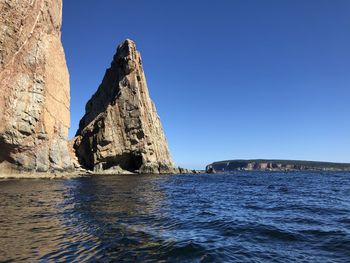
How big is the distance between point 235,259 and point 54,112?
186 feet

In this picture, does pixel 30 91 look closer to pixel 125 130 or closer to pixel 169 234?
pixel 125 130

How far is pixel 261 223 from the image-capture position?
1645 cm

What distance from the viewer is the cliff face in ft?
165

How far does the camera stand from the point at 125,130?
3420 inches

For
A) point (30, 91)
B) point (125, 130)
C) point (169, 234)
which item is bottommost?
point (169, 234)

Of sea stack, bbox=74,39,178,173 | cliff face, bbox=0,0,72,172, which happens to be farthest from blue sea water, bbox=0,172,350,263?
sea stack, bbox=74,39,178,173

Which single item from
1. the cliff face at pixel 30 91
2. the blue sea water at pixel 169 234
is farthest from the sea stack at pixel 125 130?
the blue sea water at pixel 169 234

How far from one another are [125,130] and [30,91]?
35408 millimetres

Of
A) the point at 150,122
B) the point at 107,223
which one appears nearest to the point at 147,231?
the point at 107,223

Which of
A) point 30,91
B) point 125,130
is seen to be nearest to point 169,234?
point 30,91

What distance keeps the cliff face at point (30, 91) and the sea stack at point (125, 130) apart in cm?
1989

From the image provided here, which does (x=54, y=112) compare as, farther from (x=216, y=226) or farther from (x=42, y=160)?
(x=216, y=226)

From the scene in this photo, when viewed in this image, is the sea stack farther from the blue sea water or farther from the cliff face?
the blue sea water

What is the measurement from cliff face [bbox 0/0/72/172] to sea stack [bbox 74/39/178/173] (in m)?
19.9
